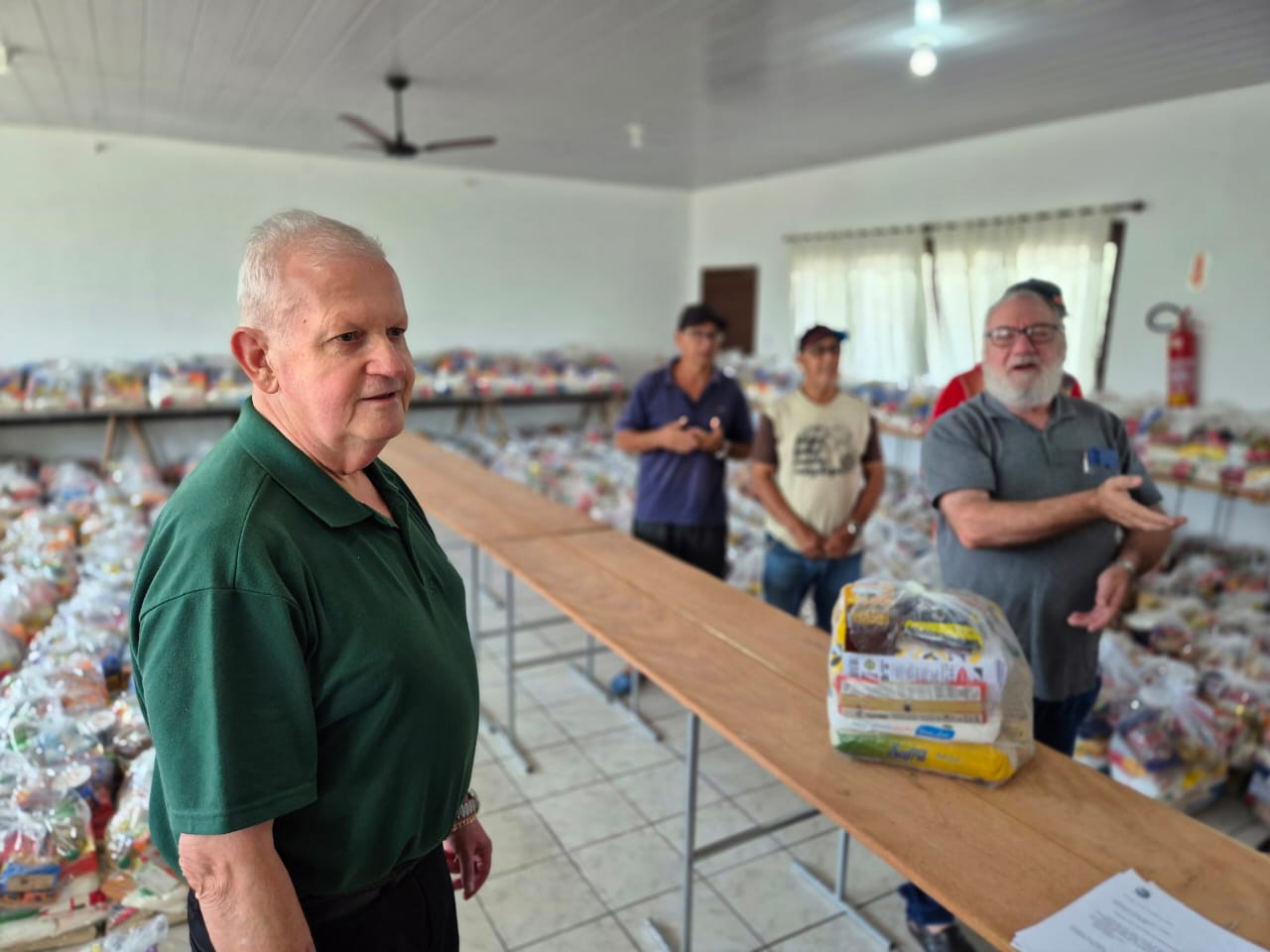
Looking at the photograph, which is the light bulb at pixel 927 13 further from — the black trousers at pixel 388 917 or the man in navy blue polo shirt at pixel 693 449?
the black trousers at pixel 388 917

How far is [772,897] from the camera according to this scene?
237 centimetres

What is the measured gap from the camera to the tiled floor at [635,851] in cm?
223

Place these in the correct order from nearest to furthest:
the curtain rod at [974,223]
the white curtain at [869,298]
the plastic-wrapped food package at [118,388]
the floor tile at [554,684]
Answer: the floor tile at [554,684] < the curtain rod at [974,223] < the plastic-wrapped food package at [118,388] < the white curtain at [869,298]

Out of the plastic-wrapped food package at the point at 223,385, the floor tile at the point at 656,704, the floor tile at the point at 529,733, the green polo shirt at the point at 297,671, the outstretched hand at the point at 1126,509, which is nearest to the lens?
the green polo shirt at the point at 297,671

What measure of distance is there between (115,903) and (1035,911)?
2122 millimetres

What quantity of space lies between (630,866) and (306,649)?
1905 millimetres

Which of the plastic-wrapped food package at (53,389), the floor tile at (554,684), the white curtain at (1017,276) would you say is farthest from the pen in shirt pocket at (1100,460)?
the plastic-wrapped food package at (53,389)

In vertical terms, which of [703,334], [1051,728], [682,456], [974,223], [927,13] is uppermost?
[927,13]

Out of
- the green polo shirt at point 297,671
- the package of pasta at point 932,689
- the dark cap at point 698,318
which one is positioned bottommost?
the package of pasta at point 932,689

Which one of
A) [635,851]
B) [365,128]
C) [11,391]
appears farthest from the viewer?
[11,391]

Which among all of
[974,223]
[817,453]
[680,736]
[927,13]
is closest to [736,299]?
[974,223]

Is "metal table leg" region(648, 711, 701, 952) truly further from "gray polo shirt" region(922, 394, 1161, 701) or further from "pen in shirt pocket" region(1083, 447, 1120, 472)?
"pen in shirt pocket" region(1083, 447, 1120, 472)

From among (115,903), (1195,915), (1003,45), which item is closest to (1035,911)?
(1195,915)

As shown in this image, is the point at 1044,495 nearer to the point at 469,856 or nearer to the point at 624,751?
the point at 469,856
